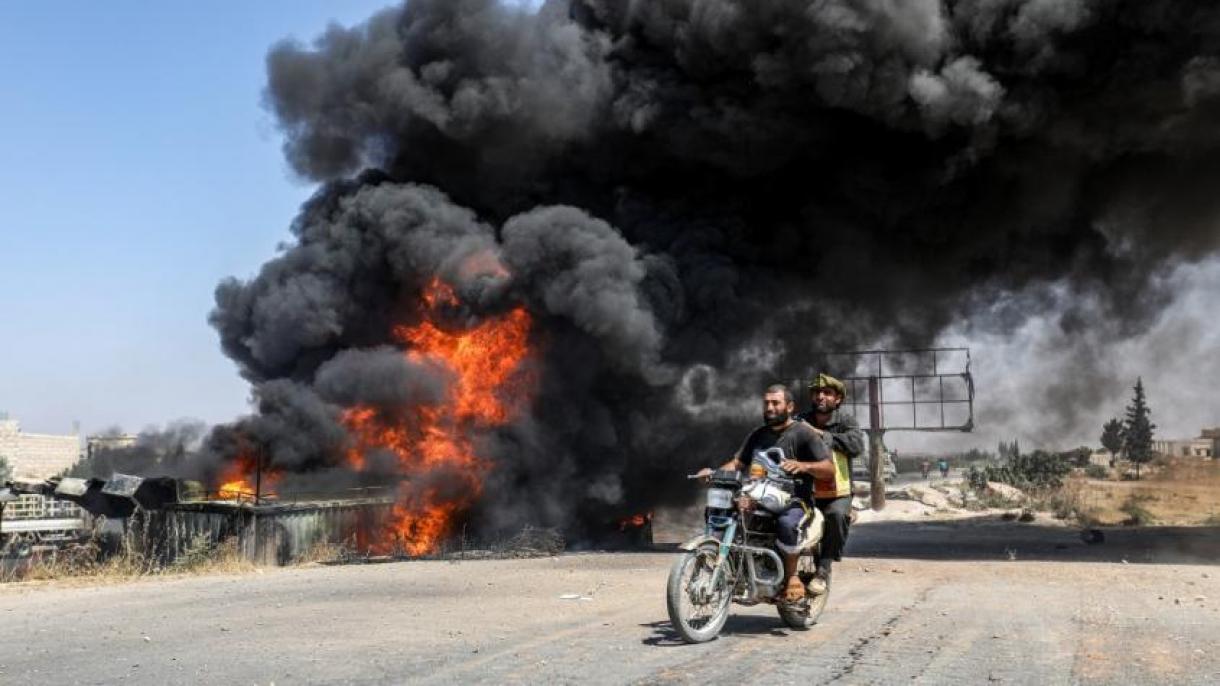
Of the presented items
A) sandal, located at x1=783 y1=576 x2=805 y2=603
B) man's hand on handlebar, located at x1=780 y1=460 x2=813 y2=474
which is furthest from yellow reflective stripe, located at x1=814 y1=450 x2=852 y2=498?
sandal, located at x1=783 y1=576 x2=805 y2=603

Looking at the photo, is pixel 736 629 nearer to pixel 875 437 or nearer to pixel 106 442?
pixel 875 437

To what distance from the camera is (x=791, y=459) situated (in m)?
8.04

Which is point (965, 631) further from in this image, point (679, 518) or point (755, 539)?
point (679, 518)

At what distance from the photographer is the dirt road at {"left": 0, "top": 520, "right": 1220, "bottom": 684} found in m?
6.57

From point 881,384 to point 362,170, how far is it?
15663mm

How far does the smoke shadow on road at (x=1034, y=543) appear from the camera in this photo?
55.7ft

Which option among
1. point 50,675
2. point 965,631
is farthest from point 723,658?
point 50,675

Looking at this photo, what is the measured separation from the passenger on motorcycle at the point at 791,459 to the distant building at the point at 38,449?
3231 inches

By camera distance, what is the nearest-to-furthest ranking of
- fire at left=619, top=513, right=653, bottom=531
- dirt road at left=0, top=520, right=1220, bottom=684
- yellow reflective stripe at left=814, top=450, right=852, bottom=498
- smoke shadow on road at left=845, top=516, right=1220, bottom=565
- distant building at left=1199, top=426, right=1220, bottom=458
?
dirt road at left=0, top=520, right=1220, bottom=684 < yellow reflective stripe at left=814, top=450, right=852, bottom=498 < smoke shadow on road at left=845, top=516, right=1220, bottom=565 < fire at left=619, top=513, right=653, bottom=531 < distant building at left=1199, top=426, right=1220, bottom=458

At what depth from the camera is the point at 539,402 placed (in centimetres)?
2281

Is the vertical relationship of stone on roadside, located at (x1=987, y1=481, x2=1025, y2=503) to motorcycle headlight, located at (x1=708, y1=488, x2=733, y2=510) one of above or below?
below

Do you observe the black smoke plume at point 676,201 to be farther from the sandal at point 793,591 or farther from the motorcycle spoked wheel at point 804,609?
the sandal at point 793,591

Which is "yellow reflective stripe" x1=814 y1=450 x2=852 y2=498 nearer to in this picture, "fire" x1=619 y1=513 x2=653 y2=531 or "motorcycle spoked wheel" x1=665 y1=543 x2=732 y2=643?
"motorcycle spoked wheel" x1=665 y1=543 x2=732 y2=643

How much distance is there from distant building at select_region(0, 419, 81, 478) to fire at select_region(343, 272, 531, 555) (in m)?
65.7
